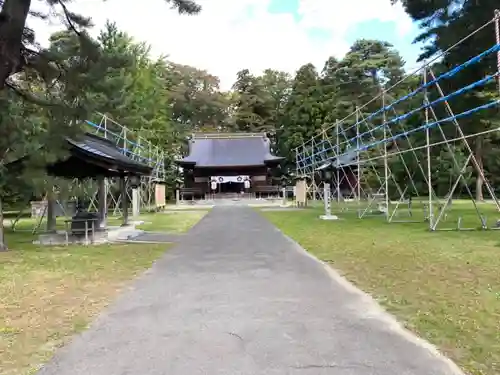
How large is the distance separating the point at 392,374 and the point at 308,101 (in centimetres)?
3454

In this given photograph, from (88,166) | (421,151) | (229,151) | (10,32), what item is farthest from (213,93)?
(10,32)

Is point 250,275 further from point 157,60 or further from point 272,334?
point 157,60

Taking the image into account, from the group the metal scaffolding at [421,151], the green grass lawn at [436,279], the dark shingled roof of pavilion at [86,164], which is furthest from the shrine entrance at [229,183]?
the green grass lawn at [436,279]

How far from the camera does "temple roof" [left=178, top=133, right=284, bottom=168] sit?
37594 millimetres

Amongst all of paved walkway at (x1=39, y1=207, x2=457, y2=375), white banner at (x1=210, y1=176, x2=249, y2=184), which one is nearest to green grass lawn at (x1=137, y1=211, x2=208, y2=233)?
paved walkway at (x1=39, y1=207, x2=457, y2=375)

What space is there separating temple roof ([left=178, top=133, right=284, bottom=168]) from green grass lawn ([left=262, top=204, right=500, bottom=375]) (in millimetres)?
26871

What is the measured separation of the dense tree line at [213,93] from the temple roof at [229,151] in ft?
5.37

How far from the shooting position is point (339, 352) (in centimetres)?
323

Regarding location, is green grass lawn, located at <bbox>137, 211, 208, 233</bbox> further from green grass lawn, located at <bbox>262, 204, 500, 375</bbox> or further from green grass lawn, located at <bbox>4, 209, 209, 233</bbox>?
green grass lawn, located at <bbox>262, 204, 500, 375</bbox>

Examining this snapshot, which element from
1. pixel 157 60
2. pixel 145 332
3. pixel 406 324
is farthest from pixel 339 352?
pixel 157 60

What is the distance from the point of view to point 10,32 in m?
3.87

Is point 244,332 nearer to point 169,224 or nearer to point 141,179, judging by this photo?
point 169,224

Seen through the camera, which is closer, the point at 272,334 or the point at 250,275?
the point at 272,334

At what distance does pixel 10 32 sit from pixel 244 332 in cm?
288
